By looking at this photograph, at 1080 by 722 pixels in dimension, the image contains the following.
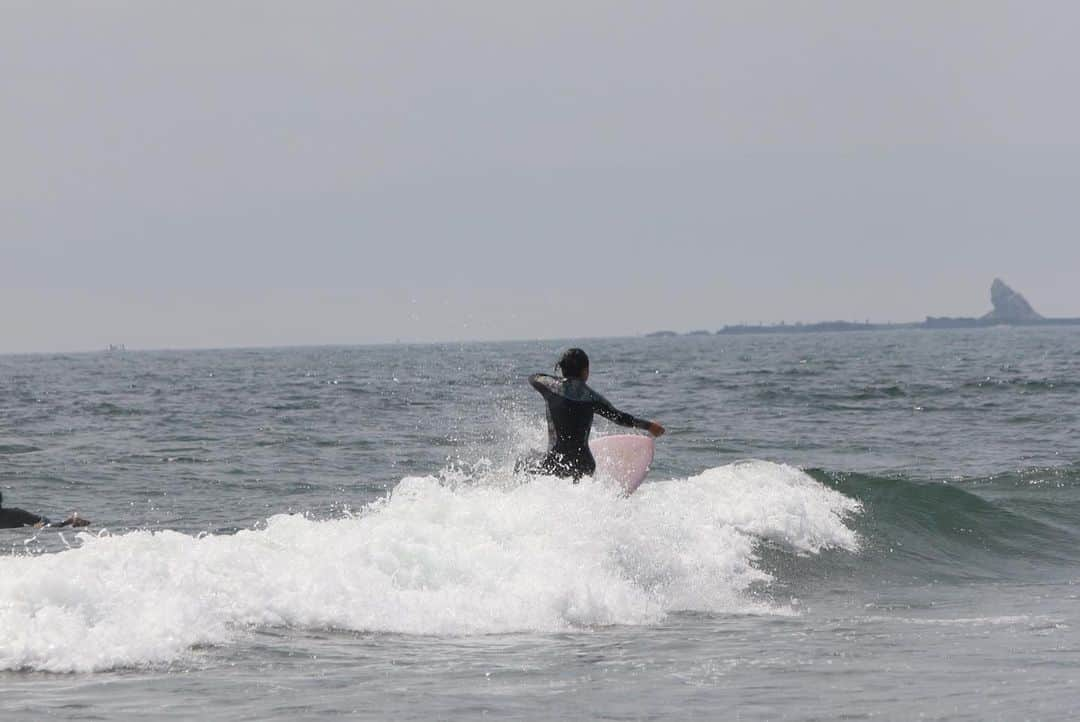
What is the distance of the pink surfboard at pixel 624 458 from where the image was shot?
13.3m

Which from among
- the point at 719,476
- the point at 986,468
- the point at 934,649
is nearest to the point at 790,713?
the point at 934,649

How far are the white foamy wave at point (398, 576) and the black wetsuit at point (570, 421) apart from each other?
191mm

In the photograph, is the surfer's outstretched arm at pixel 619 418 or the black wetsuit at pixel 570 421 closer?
the surfer's outstretched arm at pixel 619 418

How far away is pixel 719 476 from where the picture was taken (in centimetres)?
1645

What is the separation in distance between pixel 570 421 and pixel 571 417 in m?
0.05

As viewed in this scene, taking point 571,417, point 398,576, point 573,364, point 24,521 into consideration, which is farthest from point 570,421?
point 24,521

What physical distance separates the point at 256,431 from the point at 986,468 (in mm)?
13953

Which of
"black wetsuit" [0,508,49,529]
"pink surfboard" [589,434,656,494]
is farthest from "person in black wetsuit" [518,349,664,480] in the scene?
"black wetsuit" [0,508,49,529]

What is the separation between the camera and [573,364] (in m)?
11.9

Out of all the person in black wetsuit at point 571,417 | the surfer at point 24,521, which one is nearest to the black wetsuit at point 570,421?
the person in black wetsuit at point 571,417

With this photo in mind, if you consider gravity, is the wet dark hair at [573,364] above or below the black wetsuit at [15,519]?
above

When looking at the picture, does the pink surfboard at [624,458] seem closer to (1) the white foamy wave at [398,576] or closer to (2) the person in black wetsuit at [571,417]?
(1) the white foamy wave at [398,576]

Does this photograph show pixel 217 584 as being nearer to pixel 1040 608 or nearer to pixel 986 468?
pixel 1040 608

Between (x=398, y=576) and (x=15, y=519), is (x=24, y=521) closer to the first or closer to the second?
(x=15, y=519)
